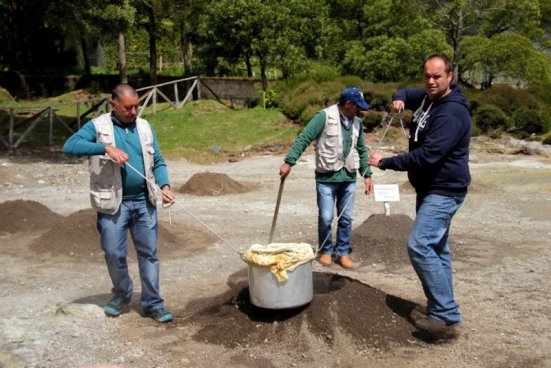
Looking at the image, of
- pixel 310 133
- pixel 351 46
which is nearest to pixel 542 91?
pixel 351 46

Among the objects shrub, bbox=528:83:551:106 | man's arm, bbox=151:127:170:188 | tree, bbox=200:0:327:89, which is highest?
tree, bbox=200:0:327:89

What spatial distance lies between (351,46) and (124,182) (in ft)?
77.8

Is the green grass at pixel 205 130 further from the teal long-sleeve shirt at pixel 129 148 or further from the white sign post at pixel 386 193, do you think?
the teal long-sleeve shirt at pixel 129 148

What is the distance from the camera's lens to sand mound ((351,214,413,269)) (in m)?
7.46

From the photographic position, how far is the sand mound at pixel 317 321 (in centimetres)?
491

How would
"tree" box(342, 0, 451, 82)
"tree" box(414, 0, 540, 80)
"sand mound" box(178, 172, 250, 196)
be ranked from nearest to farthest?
1. "sand mound" box(178, 172, 250, 196)
2. "tree" box(414, 0, 540, 80)
3. "tree" box(342, 0, 451, 82)

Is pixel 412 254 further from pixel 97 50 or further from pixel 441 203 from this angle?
pixel 97 50

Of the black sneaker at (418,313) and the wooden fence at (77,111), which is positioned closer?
the black sneaker at (418,313)

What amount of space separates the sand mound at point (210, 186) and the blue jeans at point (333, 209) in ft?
18.5

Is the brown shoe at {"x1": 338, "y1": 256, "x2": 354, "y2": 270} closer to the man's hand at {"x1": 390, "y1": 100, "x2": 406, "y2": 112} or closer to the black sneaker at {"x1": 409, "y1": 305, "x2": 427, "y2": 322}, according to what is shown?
the black sneaker at {"x1": 409, "y1": 305, "x2": 427, "y2": 322}

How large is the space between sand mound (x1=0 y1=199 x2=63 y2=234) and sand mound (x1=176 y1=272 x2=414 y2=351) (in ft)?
13.9

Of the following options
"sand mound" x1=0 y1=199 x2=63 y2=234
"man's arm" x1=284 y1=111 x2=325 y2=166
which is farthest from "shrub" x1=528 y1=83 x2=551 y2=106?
"sand mound" x1=0 y1=199 x2=63 y2=234

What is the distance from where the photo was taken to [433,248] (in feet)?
16.6

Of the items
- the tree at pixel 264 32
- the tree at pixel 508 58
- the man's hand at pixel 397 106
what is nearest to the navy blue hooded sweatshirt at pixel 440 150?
the man's hand at pixel 397 106
